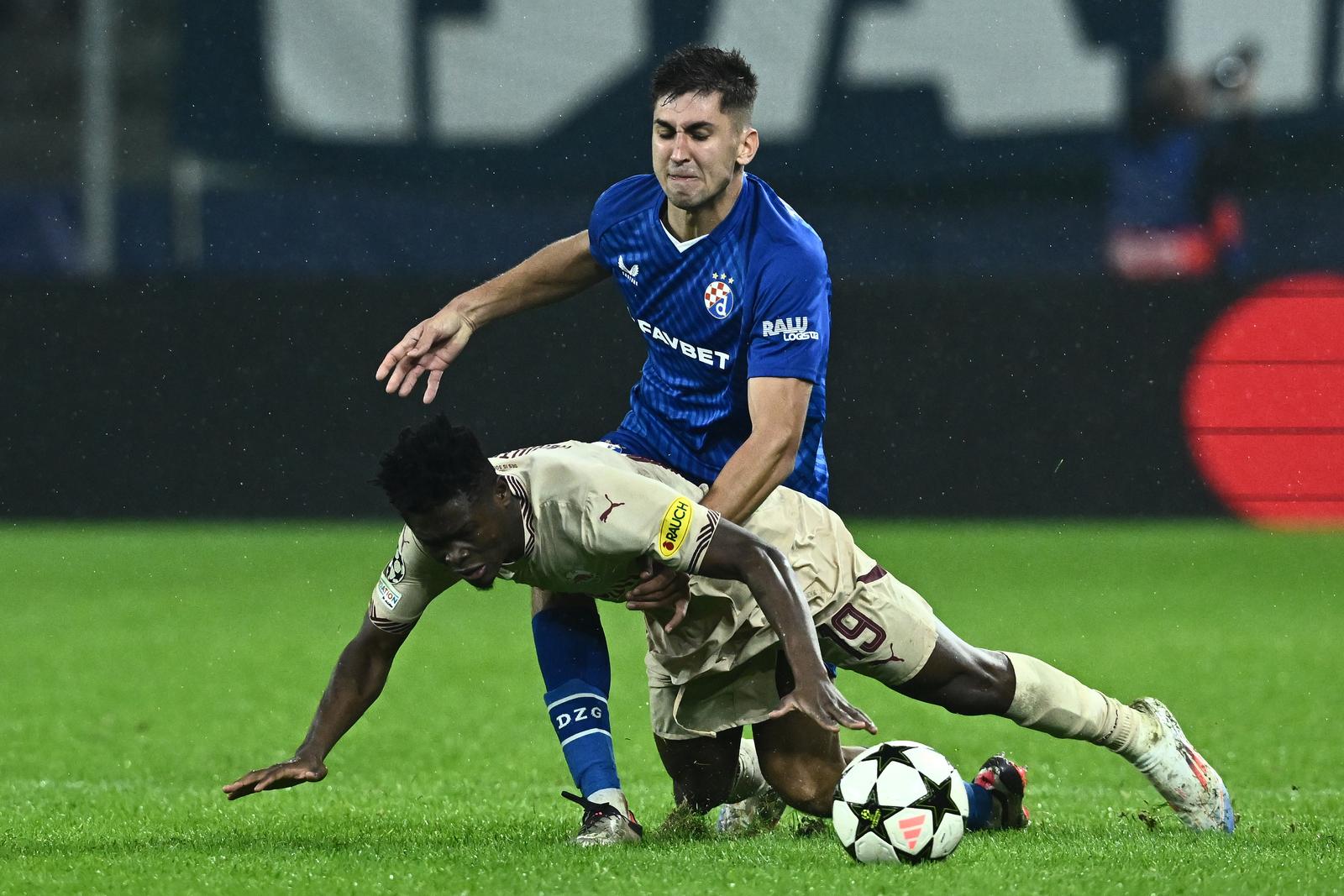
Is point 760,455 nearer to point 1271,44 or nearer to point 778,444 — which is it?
point 778,444

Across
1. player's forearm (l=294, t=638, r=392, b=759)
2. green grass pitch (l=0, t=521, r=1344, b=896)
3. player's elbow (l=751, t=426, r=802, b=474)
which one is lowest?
green grass pitch (l=0, t=521, r=1344, b=896)

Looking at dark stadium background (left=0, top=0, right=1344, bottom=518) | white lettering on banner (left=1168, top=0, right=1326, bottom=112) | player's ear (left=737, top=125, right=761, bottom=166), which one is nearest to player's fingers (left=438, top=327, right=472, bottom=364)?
player's ear (left=737, top=125, right=761, bottom=166)

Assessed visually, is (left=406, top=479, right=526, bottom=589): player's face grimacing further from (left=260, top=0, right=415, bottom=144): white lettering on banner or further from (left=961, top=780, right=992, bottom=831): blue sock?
(left=260, top=0, right=415, bottom=144): white lettering on banner

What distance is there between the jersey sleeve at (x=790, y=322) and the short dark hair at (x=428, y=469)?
41.8 inches

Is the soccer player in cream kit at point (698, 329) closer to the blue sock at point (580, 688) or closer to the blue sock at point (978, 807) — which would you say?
the blue sock at point (580, 688)

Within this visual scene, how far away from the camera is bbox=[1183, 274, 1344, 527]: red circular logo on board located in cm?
1248

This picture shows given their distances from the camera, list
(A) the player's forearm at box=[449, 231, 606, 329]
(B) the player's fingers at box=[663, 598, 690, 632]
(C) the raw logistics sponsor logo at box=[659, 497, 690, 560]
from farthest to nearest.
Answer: (A) the player's forearm at box=[449, 231, 606, 329], (B) the player's fingers at box=[663, 598, 690, 632], (C) the raw logistics sponsor logo at box=[659, 497, 690, 560]

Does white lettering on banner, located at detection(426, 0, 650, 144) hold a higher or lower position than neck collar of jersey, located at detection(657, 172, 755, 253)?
higher

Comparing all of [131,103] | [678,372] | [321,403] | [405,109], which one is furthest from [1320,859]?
[131,103]

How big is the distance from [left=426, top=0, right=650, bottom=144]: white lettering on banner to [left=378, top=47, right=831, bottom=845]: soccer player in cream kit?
26.5 feet

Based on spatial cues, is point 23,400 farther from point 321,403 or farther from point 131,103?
point 131,103

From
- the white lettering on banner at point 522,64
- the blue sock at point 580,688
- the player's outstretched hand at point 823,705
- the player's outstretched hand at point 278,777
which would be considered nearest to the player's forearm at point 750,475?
the blue sock at point 580,688

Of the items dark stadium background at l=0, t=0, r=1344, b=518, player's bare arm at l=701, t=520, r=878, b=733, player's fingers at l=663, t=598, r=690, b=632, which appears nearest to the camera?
player's bare arm at l=701, t=520, r=878, b=733

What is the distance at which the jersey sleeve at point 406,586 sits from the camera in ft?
15.3
